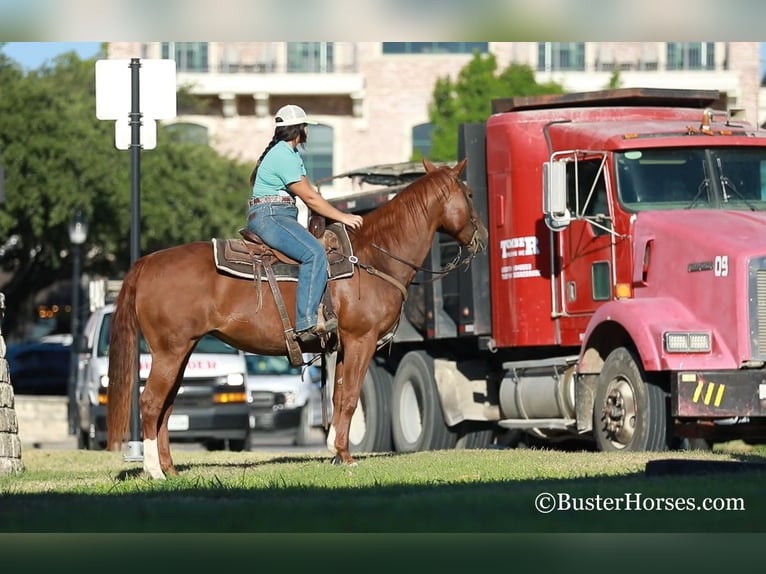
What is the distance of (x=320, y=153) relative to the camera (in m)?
59.3

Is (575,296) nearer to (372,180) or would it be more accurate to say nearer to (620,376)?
(620,376)

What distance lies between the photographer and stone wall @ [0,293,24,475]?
573 inches

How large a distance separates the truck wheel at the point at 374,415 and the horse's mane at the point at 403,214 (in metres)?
5.38

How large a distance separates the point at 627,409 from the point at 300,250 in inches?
139

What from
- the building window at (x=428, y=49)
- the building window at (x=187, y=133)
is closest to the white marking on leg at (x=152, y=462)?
the building window at (x=187, y=133)

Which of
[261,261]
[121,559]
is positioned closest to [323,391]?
[261,261]

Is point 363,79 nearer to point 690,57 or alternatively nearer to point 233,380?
point 690,57

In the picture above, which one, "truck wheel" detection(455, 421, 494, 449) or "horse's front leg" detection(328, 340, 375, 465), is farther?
"truck wheel" detection(455, 421, 494, 449)

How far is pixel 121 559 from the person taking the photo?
26.5 ft

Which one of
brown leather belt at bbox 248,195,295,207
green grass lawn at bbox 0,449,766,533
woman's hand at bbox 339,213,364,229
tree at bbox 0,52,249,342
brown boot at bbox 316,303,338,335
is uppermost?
tree at bbox 0,52,249,342

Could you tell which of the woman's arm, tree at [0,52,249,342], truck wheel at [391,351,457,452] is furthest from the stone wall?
tree at [0,52,249,342]

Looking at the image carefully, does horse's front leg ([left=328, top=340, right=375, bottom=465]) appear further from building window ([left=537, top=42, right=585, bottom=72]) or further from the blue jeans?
building window ([left=537, top=42, right=585, bottom=72])

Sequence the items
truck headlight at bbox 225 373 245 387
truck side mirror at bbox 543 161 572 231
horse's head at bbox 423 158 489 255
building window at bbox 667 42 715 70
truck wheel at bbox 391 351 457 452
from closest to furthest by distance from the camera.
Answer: horse's head at bbox 423 158 489 255, truck side mirror at bbox 543 161 572 231, truck wheel at bbox 391 351 457 452, truck headlight at bbox 225 373 245 387, building window at bbox 667 42 715 70

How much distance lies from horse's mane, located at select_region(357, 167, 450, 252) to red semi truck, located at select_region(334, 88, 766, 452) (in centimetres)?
105
